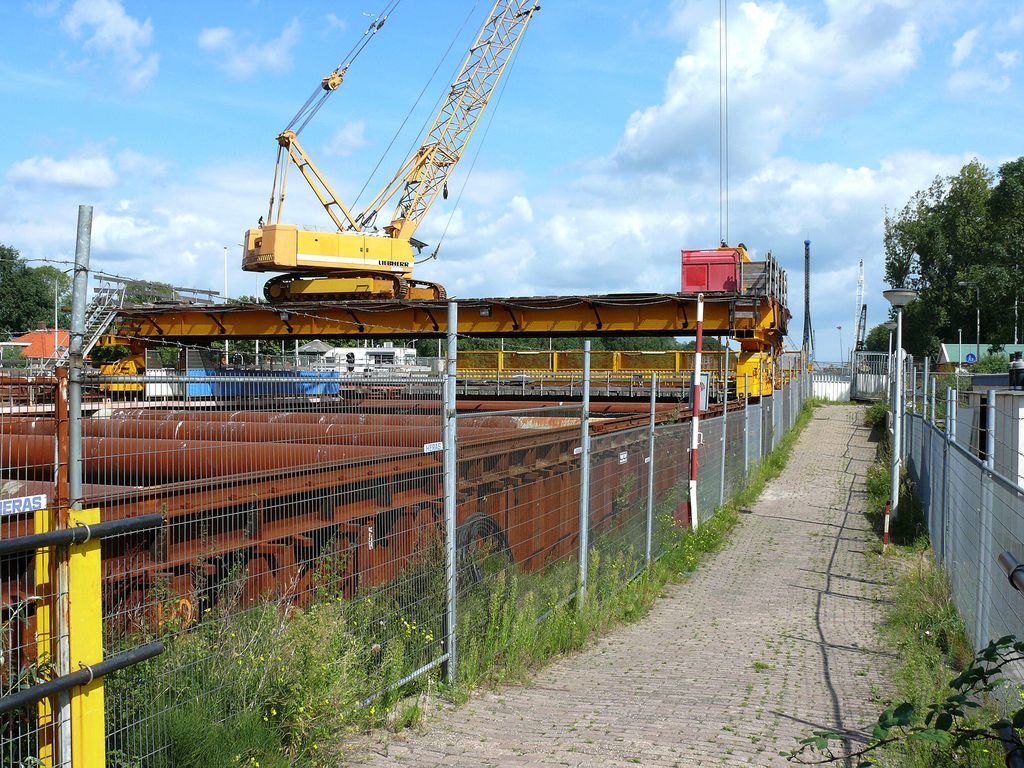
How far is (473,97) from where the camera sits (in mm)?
46344

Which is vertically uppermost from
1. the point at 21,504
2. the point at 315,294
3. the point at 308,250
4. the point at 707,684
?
the point at 308,250

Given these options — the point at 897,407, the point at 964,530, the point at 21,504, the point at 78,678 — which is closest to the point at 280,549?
the point at 78,678

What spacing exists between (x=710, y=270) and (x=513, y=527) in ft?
60.3

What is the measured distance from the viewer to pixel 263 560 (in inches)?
182

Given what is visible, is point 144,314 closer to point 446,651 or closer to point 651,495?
point 651,495

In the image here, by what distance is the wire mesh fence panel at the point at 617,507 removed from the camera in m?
8.95

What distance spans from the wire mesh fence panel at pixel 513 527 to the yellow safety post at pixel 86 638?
125 inches

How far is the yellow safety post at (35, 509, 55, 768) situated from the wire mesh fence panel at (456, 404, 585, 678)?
330 centimetres

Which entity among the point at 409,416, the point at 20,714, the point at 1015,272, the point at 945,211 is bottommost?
the point at 20,714

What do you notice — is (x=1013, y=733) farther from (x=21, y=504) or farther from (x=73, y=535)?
(x=21, y=504)

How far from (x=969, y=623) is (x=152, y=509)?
20.9 feet

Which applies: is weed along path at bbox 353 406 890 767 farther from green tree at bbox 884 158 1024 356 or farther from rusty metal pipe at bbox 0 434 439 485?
green tree at bbox 884 158 1024 356

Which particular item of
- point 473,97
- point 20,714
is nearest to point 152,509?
point 20,714

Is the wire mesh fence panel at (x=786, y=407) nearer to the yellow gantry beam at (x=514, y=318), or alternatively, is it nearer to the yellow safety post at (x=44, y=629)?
the yellow gantry beam at (x=514, y=318)
